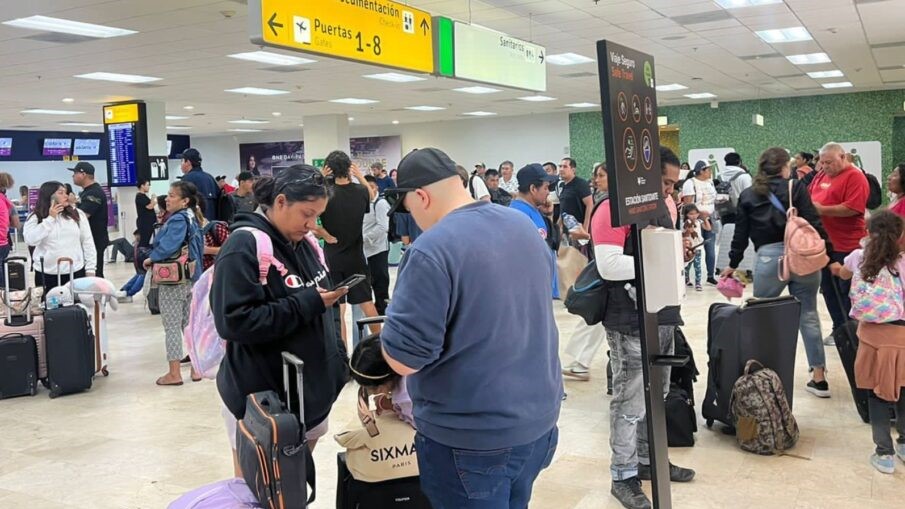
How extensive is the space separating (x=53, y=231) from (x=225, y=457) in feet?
10.4

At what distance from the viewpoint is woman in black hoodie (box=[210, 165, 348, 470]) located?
2248 millimetres

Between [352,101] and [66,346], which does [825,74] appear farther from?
[66,346]

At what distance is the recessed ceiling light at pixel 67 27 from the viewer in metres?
7.48

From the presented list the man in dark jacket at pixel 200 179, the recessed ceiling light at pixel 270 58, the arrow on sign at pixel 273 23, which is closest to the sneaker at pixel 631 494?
the arrow on sign at pixel 273 23

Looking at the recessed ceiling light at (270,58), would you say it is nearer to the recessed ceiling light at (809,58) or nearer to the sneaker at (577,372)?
the sneaker at (577,372)

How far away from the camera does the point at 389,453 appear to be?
2482 mm

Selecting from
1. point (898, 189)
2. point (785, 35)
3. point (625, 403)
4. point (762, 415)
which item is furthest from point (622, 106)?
point (785, 35)

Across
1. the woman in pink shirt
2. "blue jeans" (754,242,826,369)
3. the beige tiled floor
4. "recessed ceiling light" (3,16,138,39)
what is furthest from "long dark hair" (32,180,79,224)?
the woman in pink shirt

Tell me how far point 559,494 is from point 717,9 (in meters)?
6.49

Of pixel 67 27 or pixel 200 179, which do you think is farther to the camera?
pixel 200 179

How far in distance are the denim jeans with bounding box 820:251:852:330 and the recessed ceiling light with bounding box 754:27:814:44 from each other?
5.53 meters

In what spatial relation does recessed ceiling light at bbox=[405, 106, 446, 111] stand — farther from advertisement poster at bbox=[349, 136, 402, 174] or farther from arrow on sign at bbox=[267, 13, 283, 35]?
arrow on sign at bbox=[267, 13, 283, 35]

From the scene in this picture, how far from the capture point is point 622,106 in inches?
82.5

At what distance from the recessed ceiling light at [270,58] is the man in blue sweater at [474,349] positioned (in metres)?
8.56
